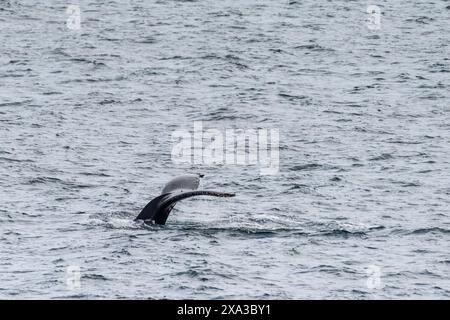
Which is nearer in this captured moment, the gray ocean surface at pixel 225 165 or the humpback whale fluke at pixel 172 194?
the gray ocean surface at pixel 225 165

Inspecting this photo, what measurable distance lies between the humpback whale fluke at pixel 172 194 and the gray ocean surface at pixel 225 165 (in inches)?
24.6

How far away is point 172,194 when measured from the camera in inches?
1366

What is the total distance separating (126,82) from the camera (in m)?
72.0

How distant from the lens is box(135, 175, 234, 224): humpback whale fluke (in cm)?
3416

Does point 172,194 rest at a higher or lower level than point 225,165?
lower

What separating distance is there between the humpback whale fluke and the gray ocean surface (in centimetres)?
62

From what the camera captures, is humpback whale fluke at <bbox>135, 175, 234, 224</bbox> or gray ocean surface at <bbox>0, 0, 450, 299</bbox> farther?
humpback whale fluke at <bbox>135, 175, 234, 224</bbox>

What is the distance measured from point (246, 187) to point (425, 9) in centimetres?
6570

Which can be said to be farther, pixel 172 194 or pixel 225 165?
pixel 225 165

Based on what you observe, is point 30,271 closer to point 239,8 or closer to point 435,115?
point 435,115

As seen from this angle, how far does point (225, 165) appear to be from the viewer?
164ft

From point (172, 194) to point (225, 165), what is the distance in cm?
1541

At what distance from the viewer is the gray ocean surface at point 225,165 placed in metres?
34.0
